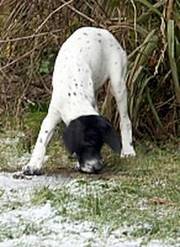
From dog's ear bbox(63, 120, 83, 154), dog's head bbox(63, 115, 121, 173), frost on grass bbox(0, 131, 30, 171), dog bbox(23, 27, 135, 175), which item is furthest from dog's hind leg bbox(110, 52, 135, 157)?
dog's ear bbox(63, 120, 83, 154)

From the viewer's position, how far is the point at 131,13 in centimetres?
598

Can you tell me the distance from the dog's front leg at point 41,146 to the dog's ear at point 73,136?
251 millimetres

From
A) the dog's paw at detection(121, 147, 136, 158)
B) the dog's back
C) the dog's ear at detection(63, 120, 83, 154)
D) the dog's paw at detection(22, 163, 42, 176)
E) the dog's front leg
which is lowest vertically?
the dog's paw at detection(121, 147, 136, 158)

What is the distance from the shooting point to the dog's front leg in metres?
4.74

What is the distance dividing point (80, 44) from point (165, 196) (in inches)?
55.0

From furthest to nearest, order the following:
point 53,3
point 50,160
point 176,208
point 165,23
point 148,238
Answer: point 53,3
point 165,23
point 50,160
point 176,208
point 148,238

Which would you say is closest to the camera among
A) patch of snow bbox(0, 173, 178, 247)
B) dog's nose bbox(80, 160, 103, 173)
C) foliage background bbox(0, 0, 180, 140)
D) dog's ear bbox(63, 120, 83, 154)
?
patch of snow bbox(0, 173, 178, 247)

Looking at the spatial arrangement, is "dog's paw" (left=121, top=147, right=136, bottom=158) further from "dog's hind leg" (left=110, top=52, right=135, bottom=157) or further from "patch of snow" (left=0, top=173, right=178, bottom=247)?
"patch of snow" (left=0, top=173, right=178, bottom=247)

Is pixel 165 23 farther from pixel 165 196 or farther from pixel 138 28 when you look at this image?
pixel 165 196

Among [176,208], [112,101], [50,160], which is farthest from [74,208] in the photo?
[112,101]

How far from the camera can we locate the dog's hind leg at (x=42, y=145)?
4.74m

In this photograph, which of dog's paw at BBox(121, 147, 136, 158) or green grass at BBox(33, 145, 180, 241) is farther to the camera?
dog's paw at BBox(121, 147, 136, 158)

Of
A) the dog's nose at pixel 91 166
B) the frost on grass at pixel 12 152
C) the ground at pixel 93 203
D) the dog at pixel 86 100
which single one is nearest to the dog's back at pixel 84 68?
the dog at pixel 86 100

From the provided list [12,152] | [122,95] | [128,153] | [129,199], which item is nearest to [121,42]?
[122,95]
